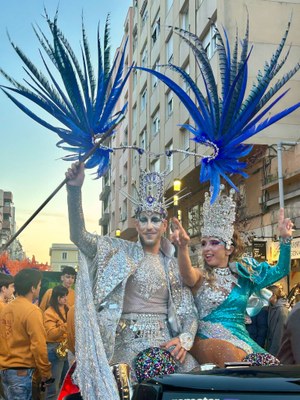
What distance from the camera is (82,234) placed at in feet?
13.1

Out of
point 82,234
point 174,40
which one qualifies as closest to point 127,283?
point 82,234

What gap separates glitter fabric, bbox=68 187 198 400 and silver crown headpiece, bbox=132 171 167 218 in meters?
0.31

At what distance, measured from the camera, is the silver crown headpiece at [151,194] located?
4156 millimetres

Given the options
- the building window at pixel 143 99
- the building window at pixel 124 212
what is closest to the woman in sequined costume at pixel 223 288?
the building window at pixel 143 99

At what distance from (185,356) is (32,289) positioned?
2079 millimetres

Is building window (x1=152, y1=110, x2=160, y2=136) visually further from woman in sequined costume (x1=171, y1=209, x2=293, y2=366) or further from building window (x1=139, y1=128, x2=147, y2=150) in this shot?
woman in sequined costume (x1=171, y1=209, x2=293, y2=366)

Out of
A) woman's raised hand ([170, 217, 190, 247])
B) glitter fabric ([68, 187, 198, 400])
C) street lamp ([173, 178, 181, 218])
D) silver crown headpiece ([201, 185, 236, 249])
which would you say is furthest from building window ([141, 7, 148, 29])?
woman's raised hand ([170, 217, 190, 247])

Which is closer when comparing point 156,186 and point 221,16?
point 156,186

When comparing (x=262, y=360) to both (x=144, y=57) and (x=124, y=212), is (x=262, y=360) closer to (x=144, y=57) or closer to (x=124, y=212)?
(x=144, y=57)

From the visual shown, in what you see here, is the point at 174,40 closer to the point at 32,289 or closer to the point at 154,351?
the point at 32,289

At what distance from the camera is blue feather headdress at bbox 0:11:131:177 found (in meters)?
4.10

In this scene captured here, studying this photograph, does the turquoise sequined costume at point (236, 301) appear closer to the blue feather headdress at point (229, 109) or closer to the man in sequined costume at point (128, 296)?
the man in sequined costume at point (128, 296)

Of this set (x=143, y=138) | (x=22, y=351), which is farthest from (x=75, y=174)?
(x=143, y=138)

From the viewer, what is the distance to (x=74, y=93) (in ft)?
13.4
